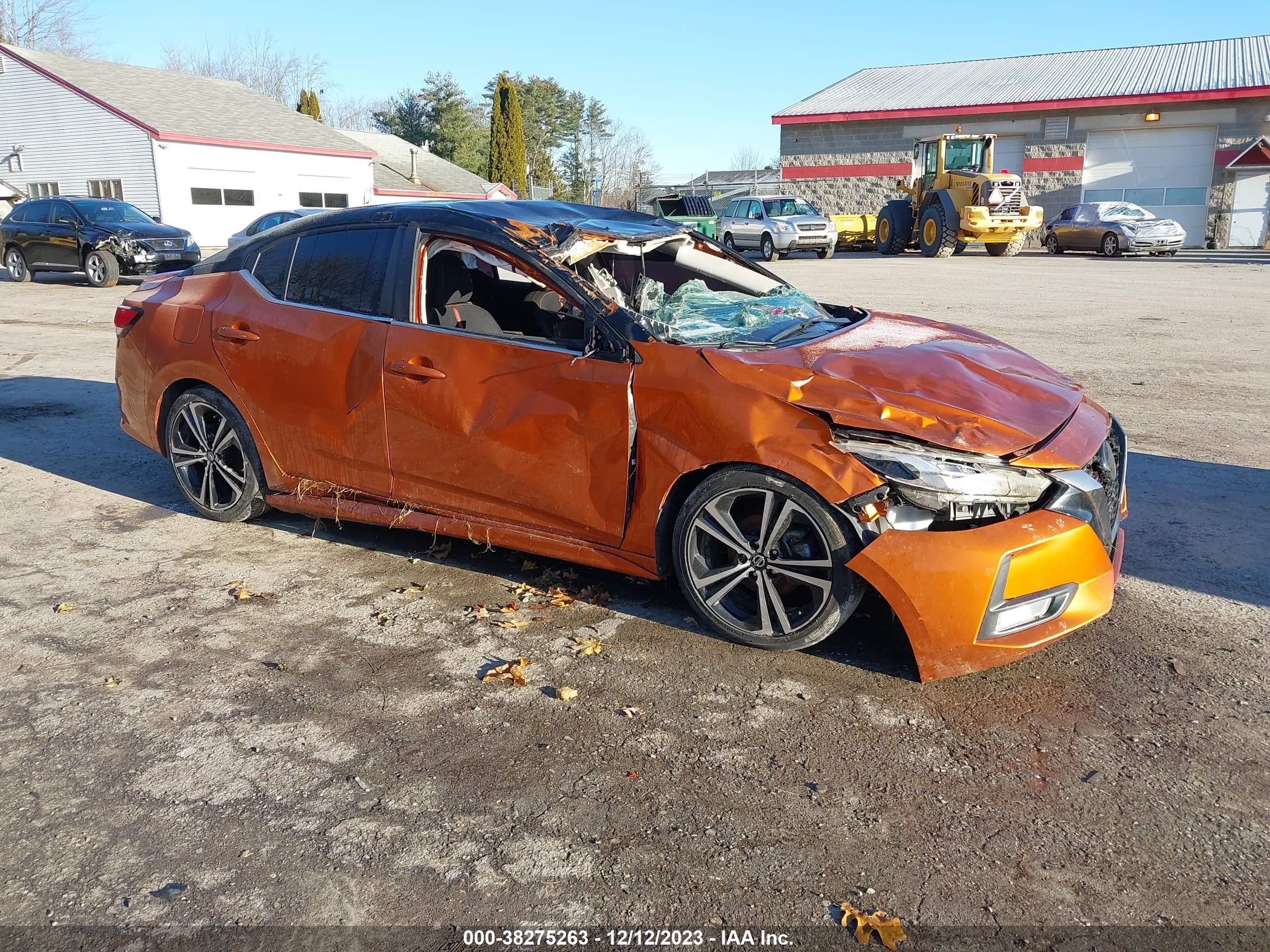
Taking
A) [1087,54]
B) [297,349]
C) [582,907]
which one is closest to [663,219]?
[297,349]

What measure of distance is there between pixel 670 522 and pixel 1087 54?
44.4 meters

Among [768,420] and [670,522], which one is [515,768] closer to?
[670,522]

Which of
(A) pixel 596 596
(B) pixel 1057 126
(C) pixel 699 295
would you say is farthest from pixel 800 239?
(A) pixel 596 596

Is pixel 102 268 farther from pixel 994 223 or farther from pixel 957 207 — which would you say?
pixel 994 223

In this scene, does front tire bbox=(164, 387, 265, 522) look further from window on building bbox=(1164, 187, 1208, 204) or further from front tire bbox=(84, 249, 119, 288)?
window on building bbox=(1164, 187, 1208, 204)

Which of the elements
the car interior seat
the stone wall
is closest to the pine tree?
the stone wall

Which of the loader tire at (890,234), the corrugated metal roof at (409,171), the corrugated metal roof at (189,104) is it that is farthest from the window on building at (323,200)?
the loader tire at (890,234)

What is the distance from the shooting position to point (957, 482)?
3.43m

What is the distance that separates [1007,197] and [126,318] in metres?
25.2

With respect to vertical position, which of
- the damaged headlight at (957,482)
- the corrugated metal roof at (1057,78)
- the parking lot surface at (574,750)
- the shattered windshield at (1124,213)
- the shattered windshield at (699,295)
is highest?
the corrugated metal roof at (1057,78)

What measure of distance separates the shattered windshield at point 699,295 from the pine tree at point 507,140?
54.7 meters

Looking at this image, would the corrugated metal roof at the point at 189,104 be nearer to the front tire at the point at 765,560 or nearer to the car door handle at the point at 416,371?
the car door handle at the point at 416,371

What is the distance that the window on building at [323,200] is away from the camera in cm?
3994

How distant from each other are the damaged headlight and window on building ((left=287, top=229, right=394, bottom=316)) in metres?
2.50
